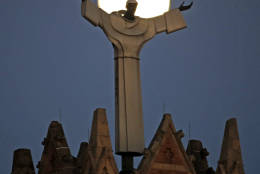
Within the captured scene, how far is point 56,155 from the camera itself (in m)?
20.0

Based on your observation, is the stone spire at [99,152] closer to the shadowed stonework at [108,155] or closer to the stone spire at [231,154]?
the shadowed stonework at [108,155]

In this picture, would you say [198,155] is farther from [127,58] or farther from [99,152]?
[99,152]

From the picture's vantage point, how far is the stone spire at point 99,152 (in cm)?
1789

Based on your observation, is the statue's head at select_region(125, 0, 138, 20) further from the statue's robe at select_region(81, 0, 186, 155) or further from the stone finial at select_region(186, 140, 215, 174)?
the stone finial at select_region(186, 140, 215, 174)

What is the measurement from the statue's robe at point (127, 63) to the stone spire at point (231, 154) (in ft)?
Answer: 8.53

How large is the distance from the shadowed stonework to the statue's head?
2.67m

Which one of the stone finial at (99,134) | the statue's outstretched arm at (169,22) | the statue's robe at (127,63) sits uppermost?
the statue's outstretched arm at (169,22)

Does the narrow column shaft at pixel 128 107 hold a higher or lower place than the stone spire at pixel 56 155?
higher

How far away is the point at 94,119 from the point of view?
1864 centimetres

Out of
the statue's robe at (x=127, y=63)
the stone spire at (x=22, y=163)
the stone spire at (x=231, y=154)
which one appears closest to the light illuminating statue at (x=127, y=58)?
the statue's robe at (x=127, y=63)

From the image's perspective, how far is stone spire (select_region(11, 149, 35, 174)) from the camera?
66.6 ft

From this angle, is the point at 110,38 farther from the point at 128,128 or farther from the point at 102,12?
the point at 128,128

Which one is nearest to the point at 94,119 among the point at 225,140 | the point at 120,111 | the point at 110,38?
the point at 120,111

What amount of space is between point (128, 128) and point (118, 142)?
461 millimetres
